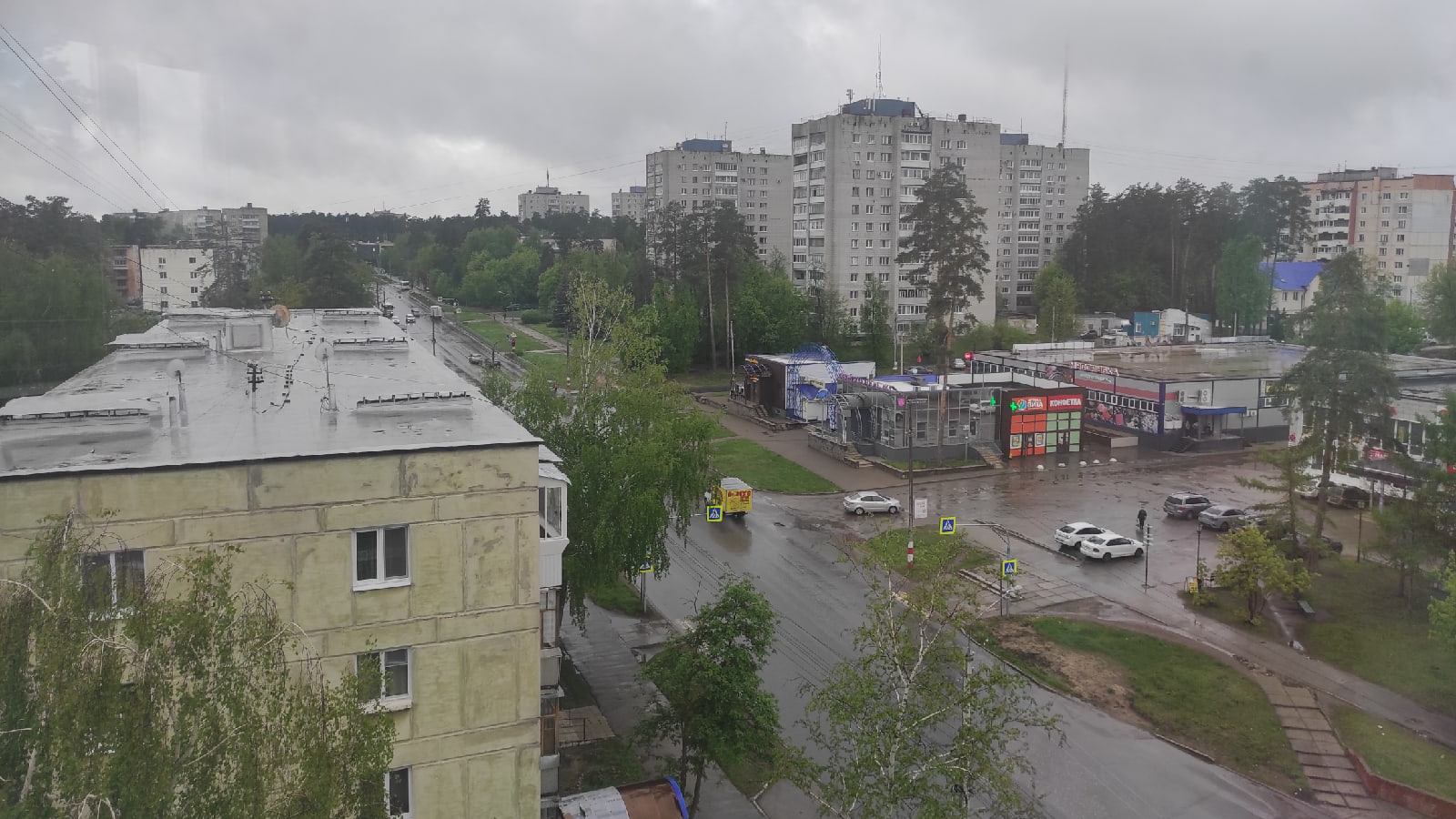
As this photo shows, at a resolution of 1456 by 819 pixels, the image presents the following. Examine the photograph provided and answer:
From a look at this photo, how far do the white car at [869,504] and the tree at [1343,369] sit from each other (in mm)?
9560

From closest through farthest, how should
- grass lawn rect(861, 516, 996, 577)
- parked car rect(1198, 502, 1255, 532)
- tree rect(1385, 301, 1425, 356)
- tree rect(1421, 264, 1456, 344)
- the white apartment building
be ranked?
grass lawn rect(861, 516, 996, 577), parked car rect(1198, 502, 1255, 532), the white apartment building, tree rect(1421, 264, 1456, 344), tree rect(1385, 301, 1425, 356)

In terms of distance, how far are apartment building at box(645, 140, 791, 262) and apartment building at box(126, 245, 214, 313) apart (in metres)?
50.1

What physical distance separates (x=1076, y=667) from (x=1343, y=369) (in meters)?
10.1

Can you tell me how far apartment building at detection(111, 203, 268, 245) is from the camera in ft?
66.7

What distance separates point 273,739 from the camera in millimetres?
4582

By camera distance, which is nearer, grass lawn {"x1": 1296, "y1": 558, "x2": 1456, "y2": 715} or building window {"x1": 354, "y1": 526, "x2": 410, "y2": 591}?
building window {"x1": 354, "y1": 526, "x2": 410, "y2": 591}

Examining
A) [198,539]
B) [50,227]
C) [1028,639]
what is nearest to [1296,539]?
[1028,639]

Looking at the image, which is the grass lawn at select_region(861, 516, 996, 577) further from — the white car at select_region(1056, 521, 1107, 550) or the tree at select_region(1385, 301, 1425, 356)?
the tree at select_region(1385, 301, 1425, 356)

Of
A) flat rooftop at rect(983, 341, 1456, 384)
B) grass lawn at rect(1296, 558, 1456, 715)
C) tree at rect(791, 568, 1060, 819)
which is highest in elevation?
flat rooftop at rect(983, 341, 1456, 384)

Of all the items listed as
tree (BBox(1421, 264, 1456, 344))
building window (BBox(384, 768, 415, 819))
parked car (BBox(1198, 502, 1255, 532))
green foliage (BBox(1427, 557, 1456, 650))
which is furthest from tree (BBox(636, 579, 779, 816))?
tree (BBox(1421, 264, 1456, 344))

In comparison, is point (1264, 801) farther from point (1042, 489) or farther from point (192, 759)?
point (1042, 489)

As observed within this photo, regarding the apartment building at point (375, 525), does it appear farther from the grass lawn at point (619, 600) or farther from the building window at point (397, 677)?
the grass lawn at point (619, 600)

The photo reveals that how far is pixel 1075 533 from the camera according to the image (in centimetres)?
2273

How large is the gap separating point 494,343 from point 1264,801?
170 ft
